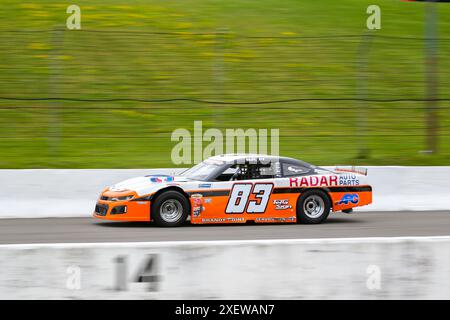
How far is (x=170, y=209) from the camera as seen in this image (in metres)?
12.0

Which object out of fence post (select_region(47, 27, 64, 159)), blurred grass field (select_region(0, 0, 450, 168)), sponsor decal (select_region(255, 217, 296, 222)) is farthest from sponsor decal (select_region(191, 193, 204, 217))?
fence post (select_region(47, 27, 64, 159))

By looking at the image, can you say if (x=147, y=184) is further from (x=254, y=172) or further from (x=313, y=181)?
(x=313, y=181)

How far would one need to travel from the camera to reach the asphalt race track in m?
10.7

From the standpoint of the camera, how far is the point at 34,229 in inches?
456

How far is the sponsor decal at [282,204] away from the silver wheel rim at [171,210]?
152 centimetres

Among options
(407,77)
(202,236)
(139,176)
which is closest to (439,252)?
(202,236)

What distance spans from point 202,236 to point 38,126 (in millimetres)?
5749

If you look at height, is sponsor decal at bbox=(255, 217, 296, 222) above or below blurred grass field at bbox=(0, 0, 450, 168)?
below

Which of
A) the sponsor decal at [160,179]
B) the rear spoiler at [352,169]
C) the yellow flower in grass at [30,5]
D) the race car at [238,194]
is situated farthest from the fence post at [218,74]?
the yellow flower in grass at [30,5]

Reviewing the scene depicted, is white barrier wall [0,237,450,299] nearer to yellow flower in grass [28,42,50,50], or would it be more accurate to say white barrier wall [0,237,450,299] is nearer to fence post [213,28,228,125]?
fence post [213,28,228,125]

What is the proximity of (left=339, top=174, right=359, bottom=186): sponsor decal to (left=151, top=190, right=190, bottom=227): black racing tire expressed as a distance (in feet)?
8.50

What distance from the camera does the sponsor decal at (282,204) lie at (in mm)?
12320
